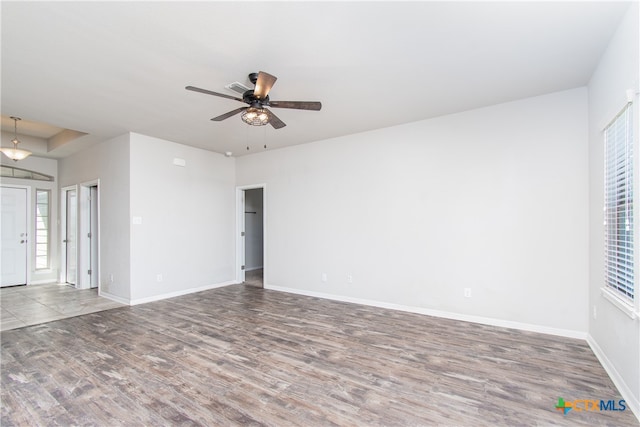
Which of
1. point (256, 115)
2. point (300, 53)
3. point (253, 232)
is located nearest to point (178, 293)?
point (253, 232)

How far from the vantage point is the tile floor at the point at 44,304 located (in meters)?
4.10

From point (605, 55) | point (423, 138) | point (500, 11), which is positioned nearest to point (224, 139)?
point (423, 138)

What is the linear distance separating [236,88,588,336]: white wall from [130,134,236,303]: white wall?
159cm

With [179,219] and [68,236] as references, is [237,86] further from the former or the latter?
[68,236]

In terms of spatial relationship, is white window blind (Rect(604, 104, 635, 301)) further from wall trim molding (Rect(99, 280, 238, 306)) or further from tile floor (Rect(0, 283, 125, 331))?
tile floor (Rect(0, 283, 125, 331))

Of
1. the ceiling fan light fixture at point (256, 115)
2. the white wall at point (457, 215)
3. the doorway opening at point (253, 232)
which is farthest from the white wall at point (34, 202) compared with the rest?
the ceiling fan light fixture at point (256, 115)

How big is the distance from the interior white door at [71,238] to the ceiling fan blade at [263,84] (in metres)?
5.91

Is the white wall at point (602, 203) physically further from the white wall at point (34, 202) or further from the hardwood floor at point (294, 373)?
the white wall at point (34, 202)

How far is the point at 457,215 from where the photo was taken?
3.97m

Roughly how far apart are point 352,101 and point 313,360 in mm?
2928

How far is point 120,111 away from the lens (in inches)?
154

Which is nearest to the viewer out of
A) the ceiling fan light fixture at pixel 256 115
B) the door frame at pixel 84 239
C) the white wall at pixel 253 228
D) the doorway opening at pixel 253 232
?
the ceiling fan light fixture at pixel 256 115

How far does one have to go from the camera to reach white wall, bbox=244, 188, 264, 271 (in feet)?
26.7

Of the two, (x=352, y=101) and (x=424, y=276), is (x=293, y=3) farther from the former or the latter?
(x=424, y=276)
